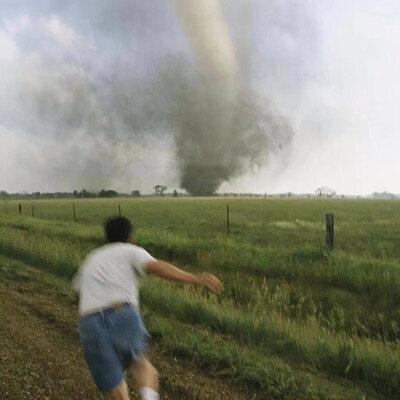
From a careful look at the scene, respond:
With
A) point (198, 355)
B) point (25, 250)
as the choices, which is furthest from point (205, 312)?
point (25, 250)

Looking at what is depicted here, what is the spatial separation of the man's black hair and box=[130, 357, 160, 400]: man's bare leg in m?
0.90

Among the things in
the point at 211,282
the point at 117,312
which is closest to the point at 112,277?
the point at 117,312

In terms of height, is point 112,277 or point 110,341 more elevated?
point 112,277

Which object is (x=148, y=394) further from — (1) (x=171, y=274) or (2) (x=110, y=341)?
(1) (x=171, y=274)

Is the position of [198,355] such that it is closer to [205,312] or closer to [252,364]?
[252,364]

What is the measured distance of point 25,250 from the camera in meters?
13.8

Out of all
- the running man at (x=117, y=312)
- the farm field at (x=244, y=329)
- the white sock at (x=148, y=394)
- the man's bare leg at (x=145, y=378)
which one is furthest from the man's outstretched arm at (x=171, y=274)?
the farm field at (x=244, y=329)

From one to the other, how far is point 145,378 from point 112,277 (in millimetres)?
778

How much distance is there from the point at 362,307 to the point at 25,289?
6536mm

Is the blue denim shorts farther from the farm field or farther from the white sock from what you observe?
A: the farm field

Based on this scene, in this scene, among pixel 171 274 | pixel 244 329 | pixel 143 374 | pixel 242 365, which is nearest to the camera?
pixel 171 274

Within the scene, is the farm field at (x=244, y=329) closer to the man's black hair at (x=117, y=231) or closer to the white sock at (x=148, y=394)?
the white sock at (x=148, y=394)

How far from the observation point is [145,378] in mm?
→ 3211

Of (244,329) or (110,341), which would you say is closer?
(110,341)
